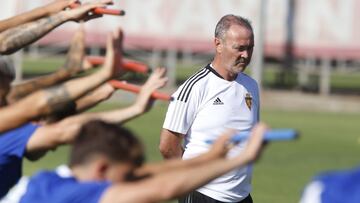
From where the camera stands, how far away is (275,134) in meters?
5.19

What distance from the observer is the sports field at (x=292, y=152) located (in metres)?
16.4

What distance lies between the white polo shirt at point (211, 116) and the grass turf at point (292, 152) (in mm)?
5221

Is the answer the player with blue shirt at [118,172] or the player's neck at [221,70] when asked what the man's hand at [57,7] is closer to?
the player's neck at [221,70]

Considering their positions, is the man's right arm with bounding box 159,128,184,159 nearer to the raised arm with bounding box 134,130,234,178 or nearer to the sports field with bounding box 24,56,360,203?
the sports field with bounding box 24,56,360,203

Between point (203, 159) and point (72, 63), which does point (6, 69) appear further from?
point (203, 159)

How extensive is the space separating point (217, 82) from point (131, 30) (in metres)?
25.8

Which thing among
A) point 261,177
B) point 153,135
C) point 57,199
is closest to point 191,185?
point 57,199

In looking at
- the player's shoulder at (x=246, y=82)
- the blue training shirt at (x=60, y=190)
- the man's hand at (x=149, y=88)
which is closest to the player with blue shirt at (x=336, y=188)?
the man's hand at (x=149, y=88)

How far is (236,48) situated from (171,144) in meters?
1.04

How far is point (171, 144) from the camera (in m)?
9.52

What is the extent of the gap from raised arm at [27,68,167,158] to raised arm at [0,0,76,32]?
1.89 meters

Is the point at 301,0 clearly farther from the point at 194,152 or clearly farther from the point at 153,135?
the point at 194,152

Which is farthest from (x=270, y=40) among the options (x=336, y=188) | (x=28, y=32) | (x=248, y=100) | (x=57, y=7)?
(x=336, y=188)

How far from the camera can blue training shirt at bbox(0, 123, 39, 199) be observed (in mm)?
6141
